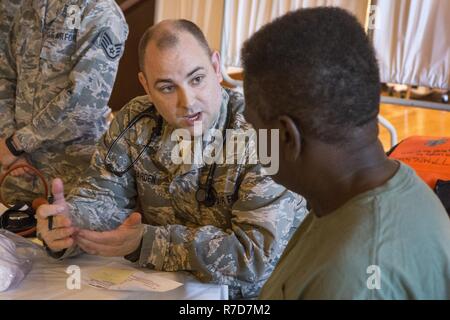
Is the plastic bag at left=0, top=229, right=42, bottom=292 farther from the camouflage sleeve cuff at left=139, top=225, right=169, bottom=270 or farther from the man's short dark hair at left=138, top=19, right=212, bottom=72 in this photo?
the man's short dark hair at left=138, top=19, right=212, bottom=72

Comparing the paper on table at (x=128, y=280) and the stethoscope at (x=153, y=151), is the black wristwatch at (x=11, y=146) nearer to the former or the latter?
the stethoscope at (x=153, y=151)

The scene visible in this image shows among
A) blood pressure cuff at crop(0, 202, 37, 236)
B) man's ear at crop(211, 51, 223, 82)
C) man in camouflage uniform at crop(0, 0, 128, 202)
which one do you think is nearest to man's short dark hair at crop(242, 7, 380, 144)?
man's ear at crop(211, 51, 223, 82)

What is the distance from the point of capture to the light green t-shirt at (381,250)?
0.76 meters

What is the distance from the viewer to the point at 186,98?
150 cm

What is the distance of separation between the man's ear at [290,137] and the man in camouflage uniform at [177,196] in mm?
557

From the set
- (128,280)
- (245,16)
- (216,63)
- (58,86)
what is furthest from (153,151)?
(245,16)

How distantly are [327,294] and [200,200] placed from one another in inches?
31.1

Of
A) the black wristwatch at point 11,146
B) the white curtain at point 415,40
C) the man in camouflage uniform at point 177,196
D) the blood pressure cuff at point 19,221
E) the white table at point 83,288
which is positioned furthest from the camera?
the white curtain at point 415,40

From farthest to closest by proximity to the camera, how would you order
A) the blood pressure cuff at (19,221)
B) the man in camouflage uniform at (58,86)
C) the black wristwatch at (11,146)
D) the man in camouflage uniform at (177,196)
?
the black wristwatch at (11,146) → the man in camouflage uniform at (58,86) → the blood pressure cuff at (19,221) → the man in camouflage uniform at (177,196)

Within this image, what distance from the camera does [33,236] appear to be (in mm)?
1637

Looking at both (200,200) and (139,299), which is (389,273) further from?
(200,200)

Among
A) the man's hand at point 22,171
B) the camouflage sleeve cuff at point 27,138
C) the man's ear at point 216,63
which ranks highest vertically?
the man's ear at point 216,63

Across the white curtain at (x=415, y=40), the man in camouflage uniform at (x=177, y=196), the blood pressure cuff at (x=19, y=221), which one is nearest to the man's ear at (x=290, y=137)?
the man in camouflage uniform at (x=177, y=196)

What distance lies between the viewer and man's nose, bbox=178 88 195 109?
4.94ft
